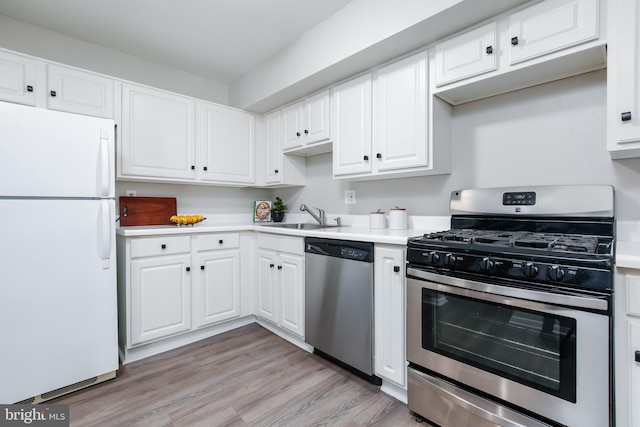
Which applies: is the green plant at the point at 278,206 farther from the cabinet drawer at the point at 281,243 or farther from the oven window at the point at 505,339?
the oven window at the point at 505,339

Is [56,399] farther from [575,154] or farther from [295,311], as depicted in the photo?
[575,154]

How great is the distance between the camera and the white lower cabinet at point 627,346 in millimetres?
1023

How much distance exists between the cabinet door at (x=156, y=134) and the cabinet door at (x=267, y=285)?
1.04 metres

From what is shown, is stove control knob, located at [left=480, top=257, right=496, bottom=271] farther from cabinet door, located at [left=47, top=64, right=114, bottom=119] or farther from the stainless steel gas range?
cabinet door, located at [left=47, top=64, right=114, bottom=119]

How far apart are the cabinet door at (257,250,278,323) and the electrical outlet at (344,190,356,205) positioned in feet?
2.69

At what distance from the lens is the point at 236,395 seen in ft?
5.73

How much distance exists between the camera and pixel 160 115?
2.56 m

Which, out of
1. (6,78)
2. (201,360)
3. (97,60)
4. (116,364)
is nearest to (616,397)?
(201,360)

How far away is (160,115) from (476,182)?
2559 mm

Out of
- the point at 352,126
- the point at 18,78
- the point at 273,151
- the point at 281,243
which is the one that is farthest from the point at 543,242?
the point at 18,78

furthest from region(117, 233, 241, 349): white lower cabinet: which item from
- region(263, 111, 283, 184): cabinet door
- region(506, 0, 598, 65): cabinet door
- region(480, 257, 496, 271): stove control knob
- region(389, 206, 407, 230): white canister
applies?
region(506, 0, 598, 65): cabinet door

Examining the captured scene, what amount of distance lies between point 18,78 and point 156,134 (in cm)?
86

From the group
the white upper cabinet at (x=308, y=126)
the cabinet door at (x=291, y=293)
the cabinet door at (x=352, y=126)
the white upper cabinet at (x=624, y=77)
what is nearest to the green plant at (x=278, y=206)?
the white upper cabinet at (x=308, y=126)

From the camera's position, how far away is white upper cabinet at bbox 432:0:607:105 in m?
1.34
